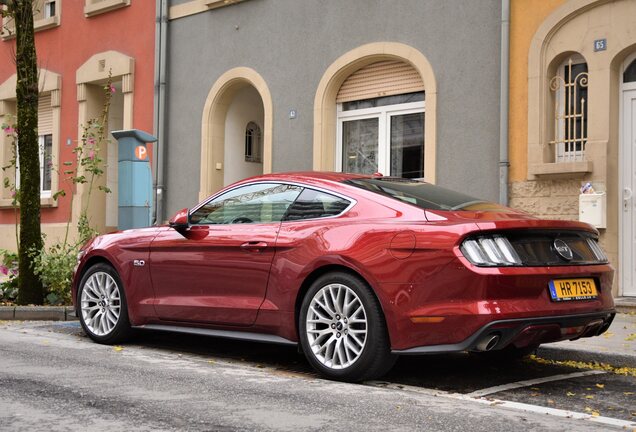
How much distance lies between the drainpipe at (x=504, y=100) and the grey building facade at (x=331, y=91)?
199 millimetres

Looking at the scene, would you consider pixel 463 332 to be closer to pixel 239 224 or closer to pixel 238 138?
pixel 239 224

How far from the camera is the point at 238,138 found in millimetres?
16781

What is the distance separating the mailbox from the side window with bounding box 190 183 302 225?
5.57m

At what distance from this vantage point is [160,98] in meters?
16.8

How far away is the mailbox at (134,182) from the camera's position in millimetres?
12883

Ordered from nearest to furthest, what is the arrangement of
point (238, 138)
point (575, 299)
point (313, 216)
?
point (575, 299)
point (313, 216)
point (238, 138)

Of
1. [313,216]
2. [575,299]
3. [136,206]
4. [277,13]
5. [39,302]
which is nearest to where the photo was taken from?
[575,299]

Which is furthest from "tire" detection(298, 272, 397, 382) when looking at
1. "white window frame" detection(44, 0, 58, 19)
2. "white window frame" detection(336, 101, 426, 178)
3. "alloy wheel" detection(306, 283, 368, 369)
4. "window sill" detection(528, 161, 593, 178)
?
"white window frame" detection(44, 0, 58, 19)

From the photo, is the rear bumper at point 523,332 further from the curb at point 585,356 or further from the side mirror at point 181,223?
the side mirror at point 181,223

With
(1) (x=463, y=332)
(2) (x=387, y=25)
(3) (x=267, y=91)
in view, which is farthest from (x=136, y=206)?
(1) (x=463, y=332)

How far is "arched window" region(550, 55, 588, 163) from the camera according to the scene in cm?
1109

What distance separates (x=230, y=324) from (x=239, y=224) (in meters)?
0.77

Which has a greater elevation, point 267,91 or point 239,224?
point 267,91

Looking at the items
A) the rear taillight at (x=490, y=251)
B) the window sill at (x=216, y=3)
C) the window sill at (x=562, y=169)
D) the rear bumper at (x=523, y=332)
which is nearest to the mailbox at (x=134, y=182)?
the window sill at (x=216, y=3)
